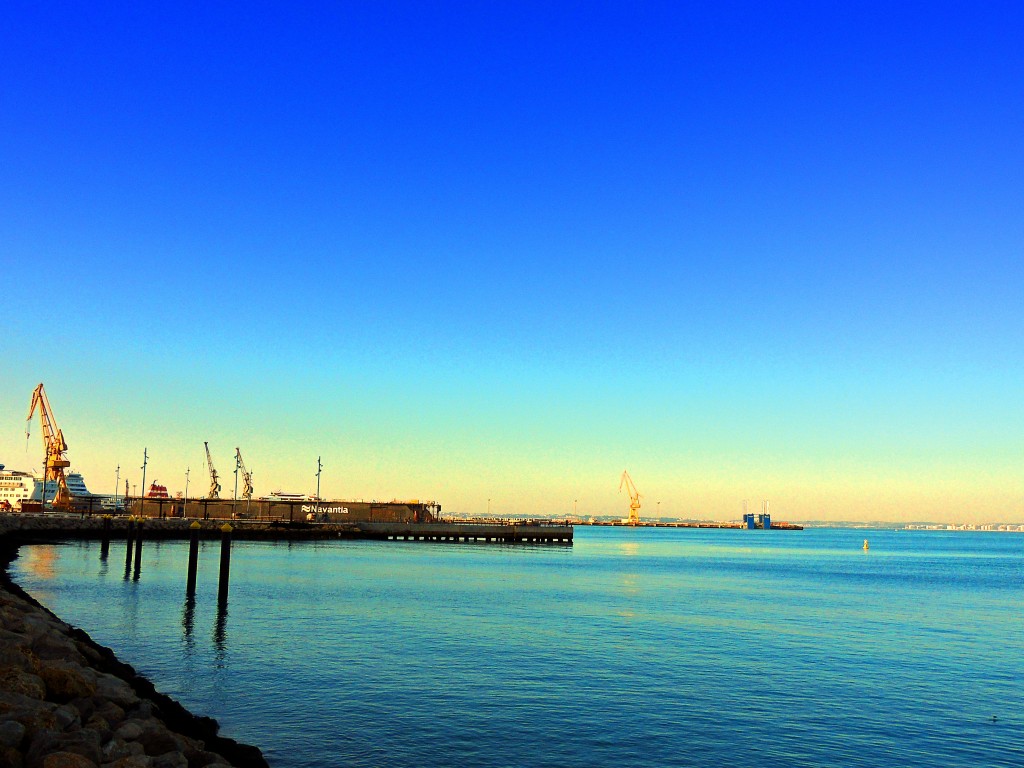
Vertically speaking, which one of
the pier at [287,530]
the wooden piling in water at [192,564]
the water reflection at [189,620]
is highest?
the wooden piling in water at [192,564]

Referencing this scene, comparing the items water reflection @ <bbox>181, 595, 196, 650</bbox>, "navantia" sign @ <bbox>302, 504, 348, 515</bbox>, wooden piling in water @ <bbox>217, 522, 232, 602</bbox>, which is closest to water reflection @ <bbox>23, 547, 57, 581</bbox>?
water reflection @ <bbox>181, 595, 196, 650</bbox>

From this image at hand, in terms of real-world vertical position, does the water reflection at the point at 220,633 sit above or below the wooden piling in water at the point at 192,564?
below

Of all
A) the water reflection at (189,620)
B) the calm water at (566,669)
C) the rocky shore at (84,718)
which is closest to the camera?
the rocky shore at (84,718)

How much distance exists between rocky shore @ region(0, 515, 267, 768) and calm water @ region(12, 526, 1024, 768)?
2.08m

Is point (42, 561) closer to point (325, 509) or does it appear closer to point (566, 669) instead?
point (566, 669)

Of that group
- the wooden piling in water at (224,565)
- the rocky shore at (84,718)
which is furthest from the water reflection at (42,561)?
the rocky shore at (84,718)

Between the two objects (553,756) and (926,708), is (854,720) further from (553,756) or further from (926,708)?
(553,756)

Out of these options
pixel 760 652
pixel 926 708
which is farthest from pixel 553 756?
pixel 760 652

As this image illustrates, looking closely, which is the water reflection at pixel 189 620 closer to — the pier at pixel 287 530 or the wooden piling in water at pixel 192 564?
the wooden piling in water at pixel 192 564

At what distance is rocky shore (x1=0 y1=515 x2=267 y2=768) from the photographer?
13203 mm

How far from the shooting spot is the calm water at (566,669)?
20.4 metres

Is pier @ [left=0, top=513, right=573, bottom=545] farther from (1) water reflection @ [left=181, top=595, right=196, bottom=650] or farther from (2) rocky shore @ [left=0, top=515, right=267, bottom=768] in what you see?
(2) rocky shore @ [left=0, top=515, right=267, bottom=768]

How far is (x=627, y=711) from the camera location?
23422mm

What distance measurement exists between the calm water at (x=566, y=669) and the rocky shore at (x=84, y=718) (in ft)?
6.82
